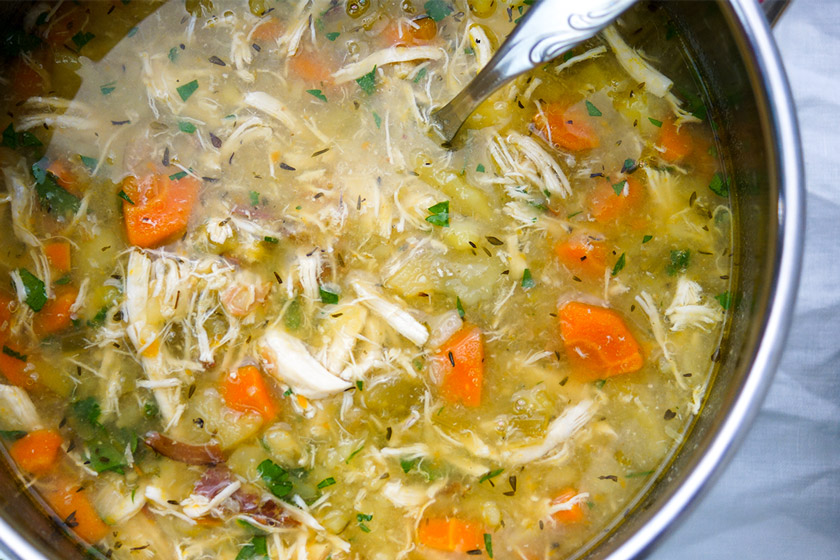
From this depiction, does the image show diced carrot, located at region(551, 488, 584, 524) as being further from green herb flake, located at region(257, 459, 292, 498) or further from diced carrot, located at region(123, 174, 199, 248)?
diced carrot, located at region(123, 174, 199, 248)

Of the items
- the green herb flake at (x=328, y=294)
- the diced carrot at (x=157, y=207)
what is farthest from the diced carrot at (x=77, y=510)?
the green herb flake at (x=328, y=294)

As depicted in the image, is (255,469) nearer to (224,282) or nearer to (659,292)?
(224,282)

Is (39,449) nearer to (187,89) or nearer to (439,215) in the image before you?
(187,89)

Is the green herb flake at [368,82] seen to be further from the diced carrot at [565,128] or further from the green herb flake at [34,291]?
the green herb flake at [34,291]

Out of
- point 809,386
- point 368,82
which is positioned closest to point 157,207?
point 368,82

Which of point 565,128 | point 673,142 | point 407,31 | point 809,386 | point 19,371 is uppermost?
point 407,31

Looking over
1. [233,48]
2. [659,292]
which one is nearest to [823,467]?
[659,292]
